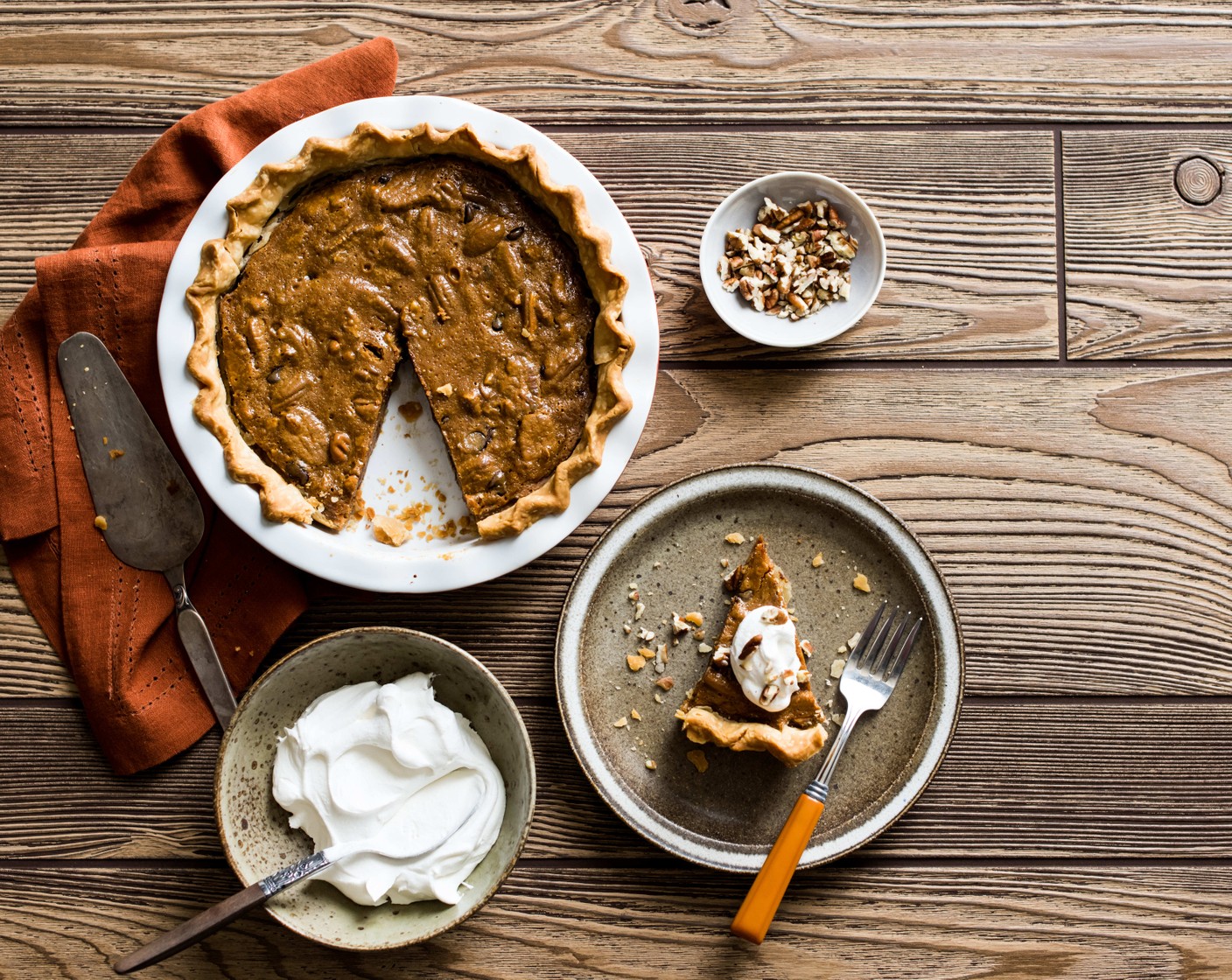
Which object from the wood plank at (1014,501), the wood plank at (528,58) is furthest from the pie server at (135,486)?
the wood plank at (528,58)

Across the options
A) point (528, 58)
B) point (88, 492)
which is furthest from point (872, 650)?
point (88, 492)

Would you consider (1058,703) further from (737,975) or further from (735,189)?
(735,189)

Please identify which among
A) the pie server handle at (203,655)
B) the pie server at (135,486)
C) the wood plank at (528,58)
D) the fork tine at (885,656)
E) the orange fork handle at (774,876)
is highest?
the wood plank at (528,58)

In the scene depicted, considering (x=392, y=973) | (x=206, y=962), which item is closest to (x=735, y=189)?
(x=392, y=973)

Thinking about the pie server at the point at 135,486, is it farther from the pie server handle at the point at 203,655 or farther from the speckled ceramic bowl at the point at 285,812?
the speckled ceramic bowl at the point at 285,812

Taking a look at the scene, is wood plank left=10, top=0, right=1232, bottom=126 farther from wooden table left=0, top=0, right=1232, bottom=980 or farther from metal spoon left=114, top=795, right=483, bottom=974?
metal spoon left=114, top=795, right=483, bottom=974

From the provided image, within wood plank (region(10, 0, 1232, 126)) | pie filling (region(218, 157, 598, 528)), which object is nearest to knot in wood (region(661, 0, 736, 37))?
wood plank (region(10, 0, 1232, 126))

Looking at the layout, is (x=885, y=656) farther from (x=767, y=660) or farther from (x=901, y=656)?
(x=767, y=660)
